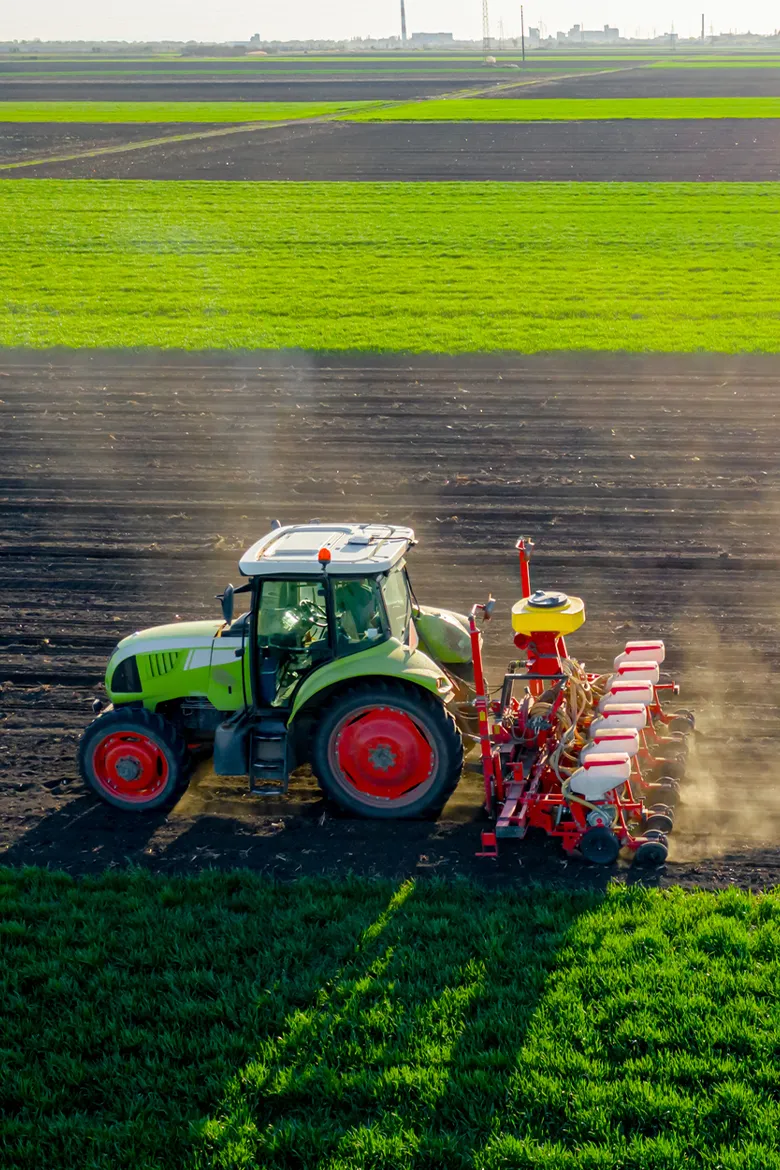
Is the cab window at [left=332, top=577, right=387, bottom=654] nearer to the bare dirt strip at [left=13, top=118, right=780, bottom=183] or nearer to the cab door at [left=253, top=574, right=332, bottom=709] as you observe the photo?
the cab door at [left=253, top=574, right=332, bottom=709]

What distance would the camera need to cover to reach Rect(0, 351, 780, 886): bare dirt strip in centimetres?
1012

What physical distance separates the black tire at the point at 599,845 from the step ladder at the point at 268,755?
2.31 m

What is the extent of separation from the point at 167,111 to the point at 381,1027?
83784 millimetres

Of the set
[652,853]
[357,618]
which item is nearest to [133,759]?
[357,618]

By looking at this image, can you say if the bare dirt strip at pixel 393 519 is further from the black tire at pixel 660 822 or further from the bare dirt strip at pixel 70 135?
the bare dirt strip at pixel 70 135

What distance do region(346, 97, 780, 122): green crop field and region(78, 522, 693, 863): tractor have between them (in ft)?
214

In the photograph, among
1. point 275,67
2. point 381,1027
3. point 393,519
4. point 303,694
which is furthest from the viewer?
point 275,67

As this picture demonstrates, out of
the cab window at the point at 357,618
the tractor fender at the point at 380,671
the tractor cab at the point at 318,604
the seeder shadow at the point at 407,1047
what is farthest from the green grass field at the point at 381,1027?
the cab window at the point at 357,618

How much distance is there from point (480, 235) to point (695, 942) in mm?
32315

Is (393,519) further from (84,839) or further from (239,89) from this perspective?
(239,89)

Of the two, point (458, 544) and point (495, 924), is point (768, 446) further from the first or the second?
point (495, 924)

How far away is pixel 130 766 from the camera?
33.9 ft

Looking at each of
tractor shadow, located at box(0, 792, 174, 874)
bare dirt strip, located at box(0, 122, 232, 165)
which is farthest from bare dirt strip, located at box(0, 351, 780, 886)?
bare dirt strip, located at box(0, 122, 232, 165)

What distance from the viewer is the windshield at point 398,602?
33.3ft
